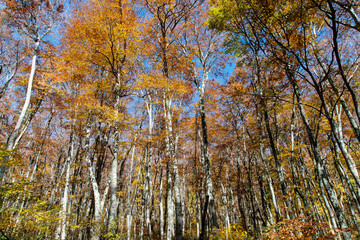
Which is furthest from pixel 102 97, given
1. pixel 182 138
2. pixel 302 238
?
pixel 302 238

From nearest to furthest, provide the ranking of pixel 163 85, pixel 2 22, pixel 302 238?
pixel 302 238 < pixel 163 85 < pixel 2 22

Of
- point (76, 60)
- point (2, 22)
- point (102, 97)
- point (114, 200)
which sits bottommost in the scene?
point (114, 200)

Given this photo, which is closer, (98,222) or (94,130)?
(98,222)

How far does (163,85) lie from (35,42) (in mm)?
6974

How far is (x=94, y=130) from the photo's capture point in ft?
38.4

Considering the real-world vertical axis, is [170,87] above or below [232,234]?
above

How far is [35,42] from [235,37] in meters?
10.00

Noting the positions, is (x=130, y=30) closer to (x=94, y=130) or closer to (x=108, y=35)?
(x=108, y=35)

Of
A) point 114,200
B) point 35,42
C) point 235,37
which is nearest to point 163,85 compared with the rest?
point 235,37

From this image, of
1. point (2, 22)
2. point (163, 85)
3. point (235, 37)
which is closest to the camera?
point (235, 37)

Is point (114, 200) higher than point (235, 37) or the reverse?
the reverse

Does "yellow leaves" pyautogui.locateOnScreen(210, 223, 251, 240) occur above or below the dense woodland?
below

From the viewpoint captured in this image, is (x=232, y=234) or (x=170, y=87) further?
(x=170, y=87)

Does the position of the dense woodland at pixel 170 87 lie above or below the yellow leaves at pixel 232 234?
above
